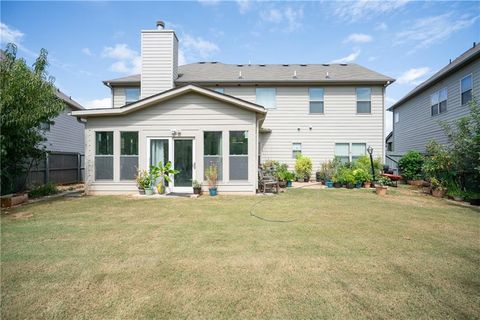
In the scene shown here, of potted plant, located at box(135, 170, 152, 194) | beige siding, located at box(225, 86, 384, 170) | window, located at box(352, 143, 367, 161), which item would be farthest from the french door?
window, located at box(352, 143, 367, 161)

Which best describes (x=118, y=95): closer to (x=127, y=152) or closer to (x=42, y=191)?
(x=127, y=152)

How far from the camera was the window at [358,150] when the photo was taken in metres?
13.1

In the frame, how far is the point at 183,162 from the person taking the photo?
9.21 meters

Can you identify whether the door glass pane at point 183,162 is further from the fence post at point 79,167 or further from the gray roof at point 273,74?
the fence post at point 79,167

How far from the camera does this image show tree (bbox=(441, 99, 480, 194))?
7.86 meters

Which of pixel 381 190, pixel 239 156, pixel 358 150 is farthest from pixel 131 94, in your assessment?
pixel 381 190

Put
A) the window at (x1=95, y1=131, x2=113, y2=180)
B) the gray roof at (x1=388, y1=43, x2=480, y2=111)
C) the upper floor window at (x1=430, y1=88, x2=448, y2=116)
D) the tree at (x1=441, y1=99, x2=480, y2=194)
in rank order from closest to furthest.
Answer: the tree at (x1=441, y1=99, x2=480, y2=194) < the window at (x1=95, y1=131, x2=113, y2=180) < the gray roof at (x1=388, y1=43, x2=480, y2=111) < the upper floor window at (x1=430, y1=88, x2=448, y2=116)

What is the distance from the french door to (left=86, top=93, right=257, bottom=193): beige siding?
218 millimetres

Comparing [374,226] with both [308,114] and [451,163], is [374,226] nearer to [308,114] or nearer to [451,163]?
[451,163]

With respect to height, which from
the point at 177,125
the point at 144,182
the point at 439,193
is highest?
the point at 177,125

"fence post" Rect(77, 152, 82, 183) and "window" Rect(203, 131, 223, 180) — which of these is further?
"fence post" Rect(77, 152, 82, 183)

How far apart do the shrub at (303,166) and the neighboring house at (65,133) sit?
14754 millimetres

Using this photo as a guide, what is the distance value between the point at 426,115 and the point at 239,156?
13.3m

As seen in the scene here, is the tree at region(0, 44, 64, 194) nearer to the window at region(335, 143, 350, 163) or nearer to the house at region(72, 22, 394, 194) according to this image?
the house at region(72, 22, 394, 194)
